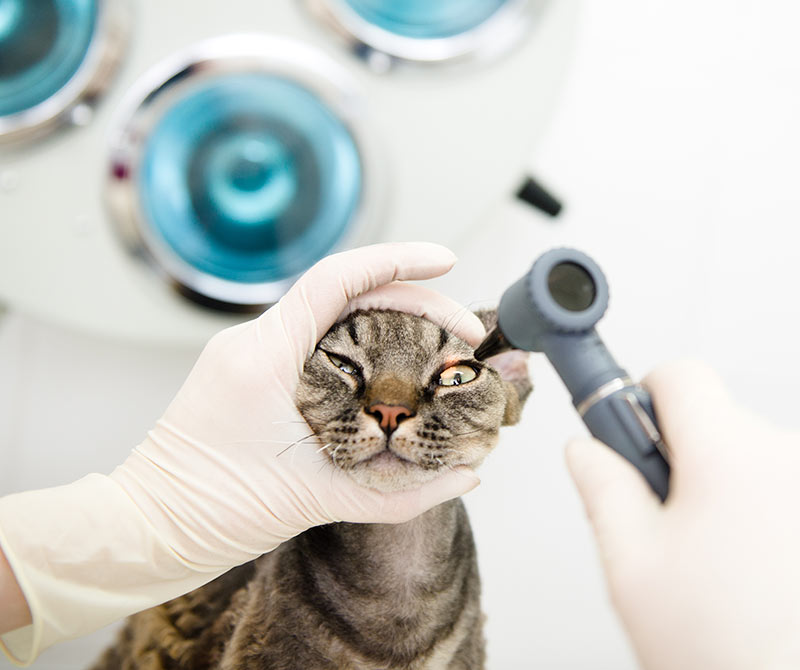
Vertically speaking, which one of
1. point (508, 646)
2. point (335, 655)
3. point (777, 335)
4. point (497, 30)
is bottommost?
point (508, 646)

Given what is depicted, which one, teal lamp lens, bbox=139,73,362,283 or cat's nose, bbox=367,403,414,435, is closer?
cat's nose, bbox=367,403,414,435

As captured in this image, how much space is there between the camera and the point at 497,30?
0.98m

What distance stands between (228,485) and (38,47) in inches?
31.4

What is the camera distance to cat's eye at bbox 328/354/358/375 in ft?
2.86

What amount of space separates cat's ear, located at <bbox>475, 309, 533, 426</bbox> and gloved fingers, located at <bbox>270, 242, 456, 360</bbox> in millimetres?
139

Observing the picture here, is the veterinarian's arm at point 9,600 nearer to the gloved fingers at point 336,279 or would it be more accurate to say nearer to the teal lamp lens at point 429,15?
the gloved fingers at point 336,279

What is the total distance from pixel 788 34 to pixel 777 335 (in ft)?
2.67

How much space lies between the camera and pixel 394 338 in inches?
34.1

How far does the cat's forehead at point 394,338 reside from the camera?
86cm

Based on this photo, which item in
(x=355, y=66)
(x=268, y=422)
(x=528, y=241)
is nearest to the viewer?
(x=268, y=422)

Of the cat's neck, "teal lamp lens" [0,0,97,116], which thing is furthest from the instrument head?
"teal lamp lens" [0,0,97,116]

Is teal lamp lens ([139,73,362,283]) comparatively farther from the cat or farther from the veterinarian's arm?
the veterinarian's arm

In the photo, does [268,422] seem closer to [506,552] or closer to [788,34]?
[506,552]

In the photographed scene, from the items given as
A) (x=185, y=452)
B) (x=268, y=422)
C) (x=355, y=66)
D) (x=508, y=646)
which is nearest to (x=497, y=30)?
(x=355, y=66)
